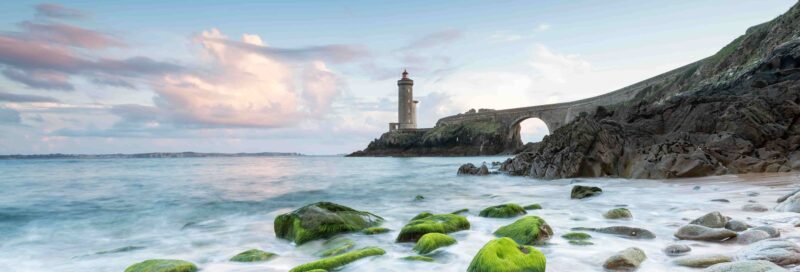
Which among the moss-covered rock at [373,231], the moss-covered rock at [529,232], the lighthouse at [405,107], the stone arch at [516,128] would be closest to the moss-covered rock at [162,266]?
the moss-covered rock at [373,231]

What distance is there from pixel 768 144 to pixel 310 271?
638 inches

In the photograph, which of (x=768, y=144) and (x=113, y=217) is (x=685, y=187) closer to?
(x=768, y=144)

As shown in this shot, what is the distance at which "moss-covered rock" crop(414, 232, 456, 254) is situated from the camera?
579 centimetres

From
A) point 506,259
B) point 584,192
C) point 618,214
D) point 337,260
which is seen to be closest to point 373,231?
point 337,260

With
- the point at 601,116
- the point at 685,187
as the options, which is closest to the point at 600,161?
the point at 685,187

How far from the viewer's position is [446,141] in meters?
83.4

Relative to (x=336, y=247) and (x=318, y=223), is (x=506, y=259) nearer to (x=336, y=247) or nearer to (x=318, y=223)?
(x=336, y=247)

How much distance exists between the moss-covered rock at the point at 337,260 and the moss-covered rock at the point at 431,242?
50 centimetres

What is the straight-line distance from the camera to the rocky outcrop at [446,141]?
76.5 metres

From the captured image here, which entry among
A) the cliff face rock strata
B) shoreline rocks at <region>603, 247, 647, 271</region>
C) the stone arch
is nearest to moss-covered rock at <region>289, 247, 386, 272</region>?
shoreline rocks at <region>603, 247, 647, 271</region>

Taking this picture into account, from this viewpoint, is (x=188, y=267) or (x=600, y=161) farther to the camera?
(x=600, y=161)

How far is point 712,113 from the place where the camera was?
1633cm

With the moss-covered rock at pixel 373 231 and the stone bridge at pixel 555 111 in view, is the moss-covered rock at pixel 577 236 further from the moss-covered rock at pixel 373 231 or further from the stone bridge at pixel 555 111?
the stone bridge at pixel 555 111

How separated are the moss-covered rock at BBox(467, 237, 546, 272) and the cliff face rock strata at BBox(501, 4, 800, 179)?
11859 mm
